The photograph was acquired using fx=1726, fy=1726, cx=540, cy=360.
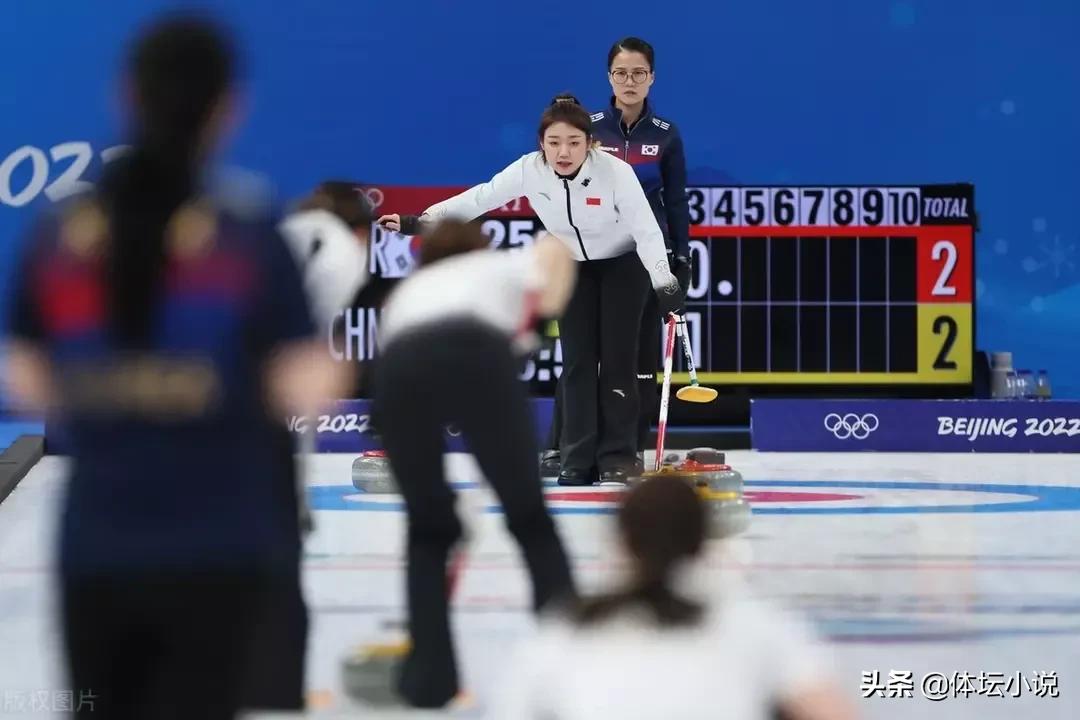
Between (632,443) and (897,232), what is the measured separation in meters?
2.72

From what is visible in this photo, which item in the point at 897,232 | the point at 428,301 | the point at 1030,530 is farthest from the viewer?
the point at 897,232

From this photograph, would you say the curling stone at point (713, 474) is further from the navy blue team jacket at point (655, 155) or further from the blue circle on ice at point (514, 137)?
the blue circle on ice at point (514, 137)

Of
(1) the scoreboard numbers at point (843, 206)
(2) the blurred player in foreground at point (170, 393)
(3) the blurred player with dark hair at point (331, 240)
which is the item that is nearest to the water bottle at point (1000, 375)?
(1) the scoreboard numbers at point (843, 206)

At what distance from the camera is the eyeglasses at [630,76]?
6.70 metres

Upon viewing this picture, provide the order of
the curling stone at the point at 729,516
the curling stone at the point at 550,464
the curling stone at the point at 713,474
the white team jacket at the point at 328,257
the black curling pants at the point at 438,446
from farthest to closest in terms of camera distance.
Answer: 1. the curling stone at the point at 550,464
2. the curling stone at the point at 713,474
3. the curling stone at the point at 729,516
4. the white team jacket at the point at 328,257
5. the black curling pants at the point at 438,446

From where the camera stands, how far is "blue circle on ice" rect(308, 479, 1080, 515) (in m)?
6.19

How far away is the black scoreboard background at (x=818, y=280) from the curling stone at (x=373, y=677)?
18.1 feet

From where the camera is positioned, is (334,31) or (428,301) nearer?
(428,301)

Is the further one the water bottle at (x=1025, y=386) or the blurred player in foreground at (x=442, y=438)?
the water bottle at (x=1025, y=386)

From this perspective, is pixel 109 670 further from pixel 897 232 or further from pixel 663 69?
pixel 663 69

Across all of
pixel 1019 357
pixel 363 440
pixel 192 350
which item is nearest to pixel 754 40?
pixel 1019 357

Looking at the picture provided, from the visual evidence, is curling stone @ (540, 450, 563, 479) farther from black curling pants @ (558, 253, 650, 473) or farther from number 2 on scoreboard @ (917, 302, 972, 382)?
number 2 on scoreboard @ (917, 302, 972, 382)

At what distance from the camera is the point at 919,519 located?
236 inches

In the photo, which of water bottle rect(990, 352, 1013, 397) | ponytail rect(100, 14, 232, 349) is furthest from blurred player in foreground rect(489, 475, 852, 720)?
water bottle rect(990, 352, 1013, 397)
